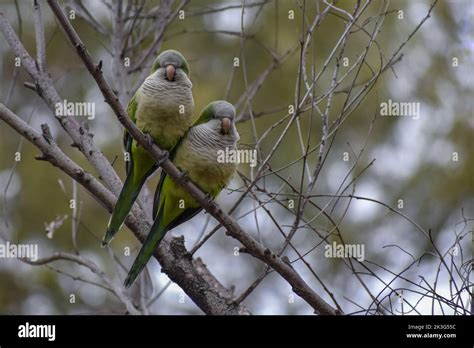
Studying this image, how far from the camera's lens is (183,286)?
259 centimetres

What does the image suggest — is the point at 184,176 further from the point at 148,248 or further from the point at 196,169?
the point at 148,248

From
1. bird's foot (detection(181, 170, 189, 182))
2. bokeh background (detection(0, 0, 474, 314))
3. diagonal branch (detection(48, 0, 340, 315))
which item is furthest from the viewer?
bokeh background (detection(0, 0, 474, 314))

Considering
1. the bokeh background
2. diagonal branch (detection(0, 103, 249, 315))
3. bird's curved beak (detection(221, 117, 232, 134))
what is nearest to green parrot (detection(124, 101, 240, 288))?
bird's curved beak (detection(221, 117, 232, 134))

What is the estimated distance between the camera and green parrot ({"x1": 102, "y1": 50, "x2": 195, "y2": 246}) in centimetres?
249

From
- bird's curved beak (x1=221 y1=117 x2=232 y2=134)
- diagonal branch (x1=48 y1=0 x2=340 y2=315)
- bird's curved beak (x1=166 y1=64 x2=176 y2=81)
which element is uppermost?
bird's curved beak (x1=166 y1=64 x2=176 y2=81)

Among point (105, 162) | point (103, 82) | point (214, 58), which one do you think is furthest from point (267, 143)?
point (103, 82)

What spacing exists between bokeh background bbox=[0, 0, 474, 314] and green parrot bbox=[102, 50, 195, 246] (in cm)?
131

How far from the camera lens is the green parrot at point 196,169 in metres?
2.49

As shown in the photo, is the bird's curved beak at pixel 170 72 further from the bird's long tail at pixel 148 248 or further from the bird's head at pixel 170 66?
the bird's long tail at pixel 148 248

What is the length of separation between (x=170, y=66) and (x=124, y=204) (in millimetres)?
584

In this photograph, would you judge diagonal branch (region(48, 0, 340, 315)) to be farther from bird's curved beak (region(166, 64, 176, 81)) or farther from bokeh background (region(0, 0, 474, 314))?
bokeh background (region(0, 0, 474, 314))

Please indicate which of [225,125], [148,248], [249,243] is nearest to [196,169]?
[225,125]
